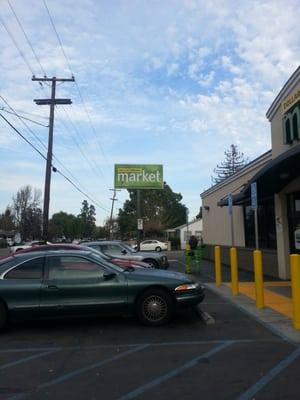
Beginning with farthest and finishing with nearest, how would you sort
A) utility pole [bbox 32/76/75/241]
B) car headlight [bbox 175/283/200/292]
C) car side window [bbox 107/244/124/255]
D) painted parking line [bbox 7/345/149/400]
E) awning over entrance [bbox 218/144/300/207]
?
utility pole [bbox 32/76/75/241], car side window [bbox 107/244/124/255], awning over entrance [bbox 218/144/300/207], car headlight [bbox 175/283/200/292], painted parking line [bbox 7/345/149/400]

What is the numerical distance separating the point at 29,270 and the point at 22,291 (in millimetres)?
436

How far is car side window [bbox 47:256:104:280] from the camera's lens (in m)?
8.92

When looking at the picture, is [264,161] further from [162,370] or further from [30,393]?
[30,393]

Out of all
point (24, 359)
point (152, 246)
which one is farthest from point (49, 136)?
point (152, 246)

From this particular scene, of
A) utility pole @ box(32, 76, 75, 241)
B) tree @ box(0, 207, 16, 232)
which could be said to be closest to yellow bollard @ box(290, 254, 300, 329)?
utility pole @ box(32, 76, 75, 241)

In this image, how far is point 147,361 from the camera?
6.62 m

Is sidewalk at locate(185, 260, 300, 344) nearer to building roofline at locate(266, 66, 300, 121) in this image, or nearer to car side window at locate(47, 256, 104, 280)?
car side window at locate(47, 256, 104, 280)

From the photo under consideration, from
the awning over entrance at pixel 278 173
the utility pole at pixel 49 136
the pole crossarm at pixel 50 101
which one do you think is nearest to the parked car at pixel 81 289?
the awning over entrance at pixel 278 173

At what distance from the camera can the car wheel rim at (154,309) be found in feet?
29.3

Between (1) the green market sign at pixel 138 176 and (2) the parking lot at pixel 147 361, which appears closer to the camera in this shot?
(2) the parking lot at pixel 147 361

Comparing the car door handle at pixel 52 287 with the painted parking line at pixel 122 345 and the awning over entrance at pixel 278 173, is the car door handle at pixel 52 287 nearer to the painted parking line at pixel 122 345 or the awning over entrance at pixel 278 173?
the painted parking line at pixel 122 345

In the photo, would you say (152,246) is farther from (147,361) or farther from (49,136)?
(147,361)

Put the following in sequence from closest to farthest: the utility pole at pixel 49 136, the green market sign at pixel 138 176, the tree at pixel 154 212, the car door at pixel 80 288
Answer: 1. the car door at pixel 80 288
2. the utility pole at pixel 49 136
3. the green market sign at pixel 138 176
4. the tree at pixel 154 212

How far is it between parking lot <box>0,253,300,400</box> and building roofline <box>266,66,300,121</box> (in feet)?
25.0
